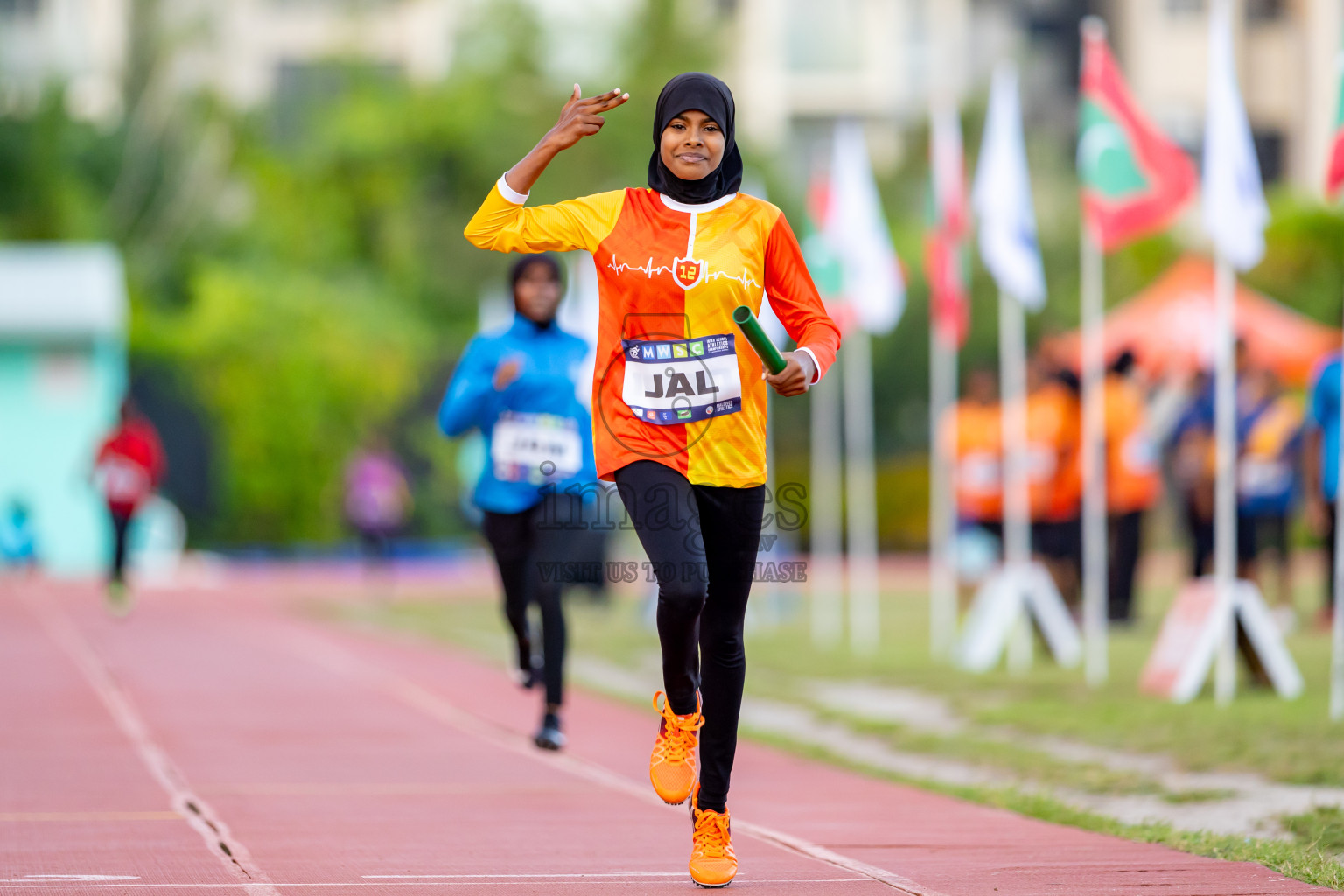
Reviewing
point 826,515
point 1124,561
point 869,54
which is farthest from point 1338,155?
point 869,54

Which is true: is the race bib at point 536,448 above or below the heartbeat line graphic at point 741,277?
below

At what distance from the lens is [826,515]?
28.5m

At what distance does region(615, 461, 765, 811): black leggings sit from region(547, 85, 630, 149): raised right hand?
951 mm

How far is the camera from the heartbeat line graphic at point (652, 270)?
18.6ft

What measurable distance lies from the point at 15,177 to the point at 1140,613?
28.4 meters

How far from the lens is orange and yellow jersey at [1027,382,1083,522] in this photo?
49.9ft

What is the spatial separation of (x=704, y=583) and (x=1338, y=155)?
19.3ft

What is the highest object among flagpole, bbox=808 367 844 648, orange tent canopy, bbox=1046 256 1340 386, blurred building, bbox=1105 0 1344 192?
blurred building, bbox=1105 0 1344 192

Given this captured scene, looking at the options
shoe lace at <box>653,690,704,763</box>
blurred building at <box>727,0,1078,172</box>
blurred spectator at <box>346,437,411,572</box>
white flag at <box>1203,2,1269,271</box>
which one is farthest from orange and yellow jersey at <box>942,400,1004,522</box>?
blurred building at <box>727,0,1078,172</box>

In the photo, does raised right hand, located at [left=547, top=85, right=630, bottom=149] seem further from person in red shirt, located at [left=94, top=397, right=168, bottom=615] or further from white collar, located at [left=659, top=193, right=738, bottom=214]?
person in red shirt, located at [left=94, top=397, right=168, bottom=615]

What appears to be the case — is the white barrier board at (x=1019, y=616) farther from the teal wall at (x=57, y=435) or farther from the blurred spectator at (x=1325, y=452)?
the teal wall at (x=57, y=435)

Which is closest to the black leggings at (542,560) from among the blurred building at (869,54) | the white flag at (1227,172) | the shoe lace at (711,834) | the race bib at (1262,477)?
the shoe lace at (711,834)

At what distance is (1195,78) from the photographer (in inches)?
1906

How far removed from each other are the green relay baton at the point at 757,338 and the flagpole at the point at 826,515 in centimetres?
1302
